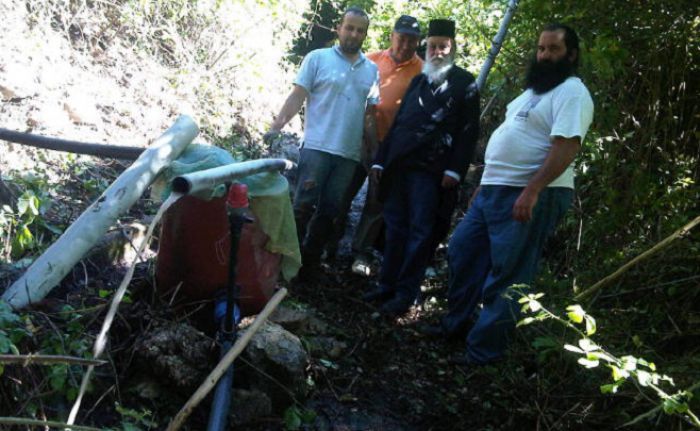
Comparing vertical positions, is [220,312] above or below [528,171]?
below

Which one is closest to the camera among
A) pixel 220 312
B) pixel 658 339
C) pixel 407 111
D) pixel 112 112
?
pixel 220 312

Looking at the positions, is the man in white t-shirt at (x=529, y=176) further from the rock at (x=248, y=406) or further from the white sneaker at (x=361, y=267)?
the rock at (x=248, y=406)

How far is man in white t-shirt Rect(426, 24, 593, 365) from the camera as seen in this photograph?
340cm

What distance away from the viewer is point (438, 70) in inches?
172

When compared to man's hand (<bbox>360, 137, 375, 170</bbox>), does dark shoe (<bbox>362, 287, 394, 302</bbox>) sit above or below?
below

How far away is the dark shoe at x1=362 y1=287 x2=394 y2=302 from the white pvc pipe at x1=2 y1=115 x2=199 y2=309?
2.12 metres

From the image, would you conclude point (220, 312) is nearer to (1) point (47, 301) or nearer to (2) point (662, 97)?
(1) point (47, 301)

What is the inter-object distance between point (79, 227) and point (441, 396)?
79.4 inches

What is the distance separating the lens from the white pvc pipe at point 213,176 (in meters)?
2.25

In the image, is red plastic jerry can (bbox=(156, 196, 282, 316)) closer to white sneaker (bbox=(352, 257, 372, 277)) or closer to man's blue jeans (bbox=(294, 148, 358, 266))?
man's blue jeans (bbox=(294, 148, 358, 266))

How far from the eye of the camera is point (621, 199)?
443 centimetres

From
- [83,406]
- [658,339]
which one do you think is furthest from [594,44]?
[83,406]

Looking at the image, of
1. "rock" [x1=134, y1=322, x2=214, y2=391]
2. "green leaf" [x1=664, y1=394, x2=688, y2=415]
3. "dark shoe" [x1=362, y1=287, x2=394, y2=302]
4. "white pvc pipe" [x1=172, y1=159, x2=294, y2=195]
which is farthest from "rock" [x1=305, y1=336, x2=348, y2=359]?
"green leaf" [x1=664, y1=394, x2=688, y2=415]

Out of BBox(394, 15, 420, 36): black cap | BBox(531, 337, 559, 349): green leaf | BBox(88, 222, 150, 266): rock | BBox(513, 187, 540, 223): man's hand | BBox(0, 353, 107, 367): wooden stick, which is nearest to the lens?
BBox(0, 353, 107, 367): wooden stick
